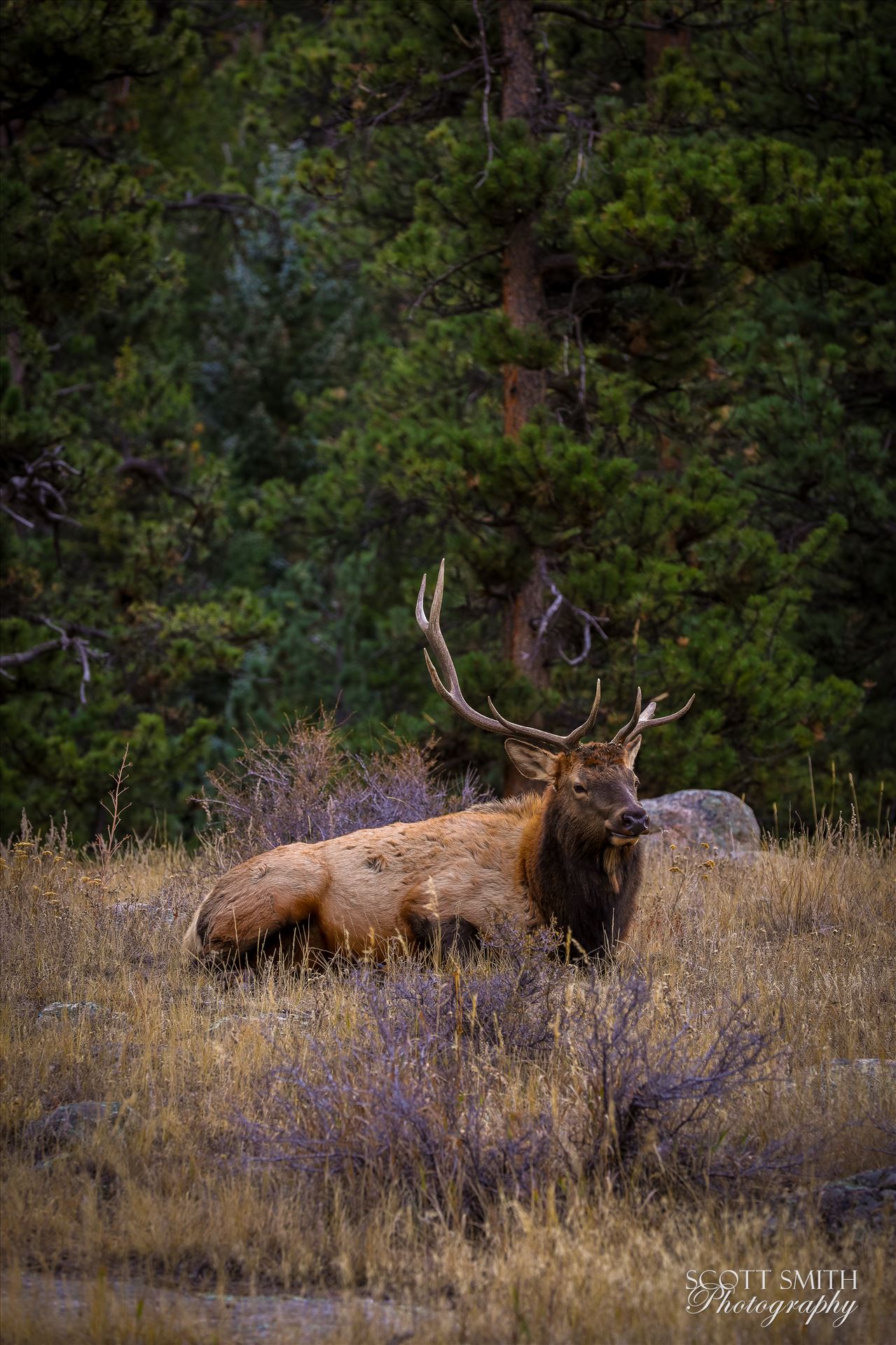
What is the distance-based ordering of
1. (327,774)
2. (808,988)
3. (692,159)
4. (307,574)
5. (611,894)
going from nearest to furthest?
1. (808,988)
2. (611,894)
3. (327,774)
4. (692,159)
5. (307,574)

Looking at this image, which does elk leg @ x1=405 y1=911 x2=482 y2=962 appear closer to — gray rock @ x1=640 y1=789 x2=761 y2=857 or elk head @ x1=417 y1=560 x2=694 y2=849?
elk head @ x1=417 y1=560 x2=694 y2=849

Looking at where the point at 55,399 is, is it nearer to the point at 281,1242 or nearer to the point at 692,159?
the point at 692,159

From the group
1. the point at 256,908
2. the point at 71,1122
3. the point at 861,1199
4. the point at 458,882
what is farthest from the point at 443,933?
the point at 861,1199

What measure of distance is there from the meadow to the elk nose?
614mm

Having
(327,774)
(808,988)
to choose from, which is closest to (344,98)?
(327,774)

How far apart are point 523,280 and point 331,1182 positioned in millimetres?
10166

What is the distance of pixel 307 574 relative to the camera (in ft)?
57.7

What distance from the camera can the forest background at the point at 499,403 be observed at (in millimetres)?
12266

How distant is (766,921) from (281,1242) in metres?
4.32

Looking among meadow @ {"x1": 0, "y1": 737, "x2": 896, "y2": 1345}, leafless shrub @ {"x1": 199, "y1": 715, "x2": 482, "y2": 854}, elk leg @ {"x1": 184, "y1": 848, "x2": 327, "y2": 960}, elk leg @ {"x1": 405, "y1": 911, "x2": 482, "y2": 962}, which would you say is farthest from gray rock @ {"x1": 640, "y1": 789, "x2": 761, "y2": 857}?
elk leg @ {"x1": 184, "y1": 848, "x2": 327, "y2": 960}

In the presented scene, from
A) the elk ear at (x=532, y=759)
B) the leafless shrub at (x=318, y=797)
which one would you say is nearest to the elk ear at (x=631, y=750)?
the elk ear at (x=532, y=759)

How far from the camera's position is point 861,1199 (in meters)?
4.07

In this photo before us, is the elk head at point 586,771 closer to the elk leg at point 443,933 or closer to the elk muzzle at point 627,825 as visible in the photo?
the elk muzzle at point 627,825

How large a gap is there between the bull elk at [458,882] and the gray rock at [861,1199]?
224 centimetres
